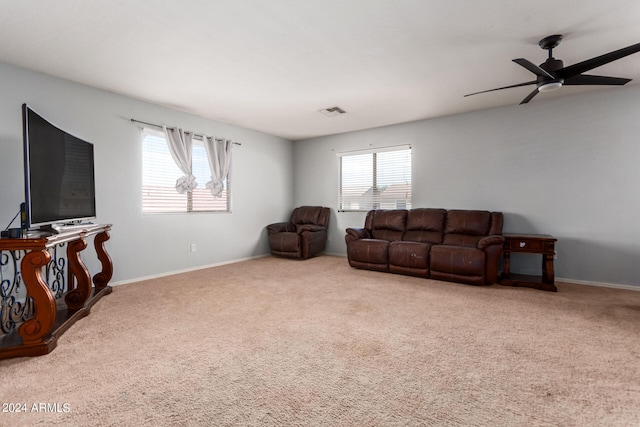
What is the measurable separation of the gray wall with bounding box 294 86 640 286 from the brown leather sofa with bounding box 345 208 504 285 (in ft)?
1.33

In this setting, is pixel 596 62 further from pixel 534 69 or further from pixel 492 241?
pixel 492 241

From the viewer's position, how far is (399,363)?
71.9 inches

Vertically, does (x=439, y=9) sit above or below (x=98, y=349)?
above

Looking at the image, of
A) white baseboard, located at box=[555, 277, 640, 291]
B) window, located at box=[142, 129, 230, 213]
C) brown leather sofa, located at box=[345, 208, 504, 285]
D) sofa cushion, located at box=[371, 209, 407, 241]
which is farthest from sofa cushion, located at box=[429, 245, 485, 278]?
window, located at box=[142, 129, 230, 213]

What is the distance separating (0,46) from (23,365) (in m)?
2.74

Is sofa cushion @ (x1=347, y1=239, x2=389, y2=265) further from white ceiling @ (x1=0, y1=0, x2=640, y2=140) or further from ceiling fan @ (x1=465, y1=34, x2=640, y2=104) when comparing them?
ceiling fan @ (x1=465, y1=34, x2=640, y2=104)

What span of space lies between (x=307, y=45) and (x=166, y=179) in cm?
291

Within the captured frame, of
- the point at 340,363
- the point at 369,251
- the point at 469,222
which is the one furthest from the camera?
the point at 369,251

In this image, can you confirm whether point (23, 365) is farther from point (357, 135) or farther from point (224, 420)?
point (357, 135)

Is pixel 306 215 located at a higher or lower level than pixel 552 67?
lower

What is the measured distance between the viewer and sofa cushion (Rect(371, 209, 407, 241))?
483 cm

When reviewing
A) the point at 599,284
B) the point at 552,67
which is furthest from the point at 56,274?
the point at 599,284

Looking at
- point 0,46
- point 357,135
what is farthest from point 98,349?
point 357,135

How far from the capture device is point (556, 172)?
396 cm
